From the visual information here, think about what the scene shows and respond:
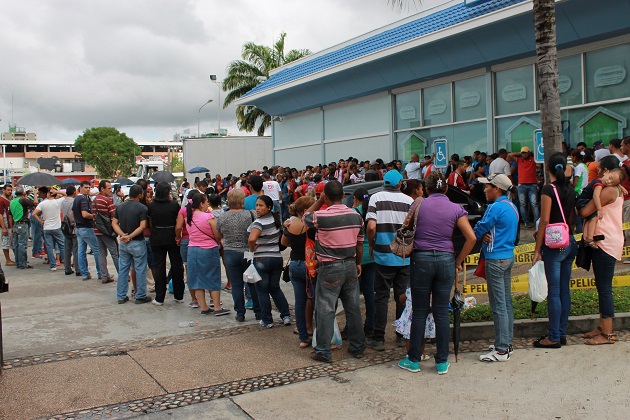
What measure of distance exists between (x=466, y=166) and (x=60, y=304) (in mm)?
9446

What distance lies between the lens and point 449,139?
1666cm

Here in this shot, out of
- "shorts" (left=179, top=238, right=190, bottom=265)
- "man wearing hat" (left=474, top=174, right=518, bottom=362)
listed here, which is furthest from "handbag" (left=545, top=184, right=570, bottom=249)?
"shorts" (left=179, top=238, right=190, bottom=265)

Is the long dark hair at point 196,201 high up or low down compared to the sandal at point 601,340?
up

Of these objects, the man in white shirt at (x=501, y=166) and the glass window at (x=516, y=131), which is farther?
the glass window at (x=516, y=131)

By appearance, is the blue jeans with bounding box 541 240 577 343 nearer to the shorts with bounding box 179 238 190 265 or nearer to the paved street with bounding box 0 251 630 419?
the paved street with bounding box 0 251 630 419

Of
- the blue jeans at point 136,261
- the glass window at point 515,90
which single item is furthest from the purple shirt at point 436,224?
the glass window at point 515,90

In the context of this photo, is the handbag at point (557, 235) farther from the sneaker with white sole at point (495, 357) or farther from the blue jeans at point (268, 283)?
A: the blue jeans at point (268, 283)

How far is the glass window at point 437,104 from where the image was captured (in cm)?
1670

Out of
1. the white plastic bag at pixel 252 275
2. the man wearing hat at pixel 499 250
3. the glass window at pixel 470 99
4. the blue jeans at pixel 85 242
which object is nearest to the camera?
the man wearing hat at pixel 499 250

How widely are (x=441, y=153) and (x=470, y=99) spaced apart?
5.82 ft

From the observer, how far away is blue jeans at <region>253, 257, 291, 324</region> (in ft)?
22.9

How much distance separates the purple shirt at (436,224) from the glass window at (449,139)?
35.4ft

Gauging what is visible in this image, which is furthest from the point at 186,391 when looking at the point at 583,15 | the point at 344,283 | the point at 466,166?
the point at 583,15

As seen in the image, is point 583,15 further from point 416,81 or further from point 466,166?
point 416,81
